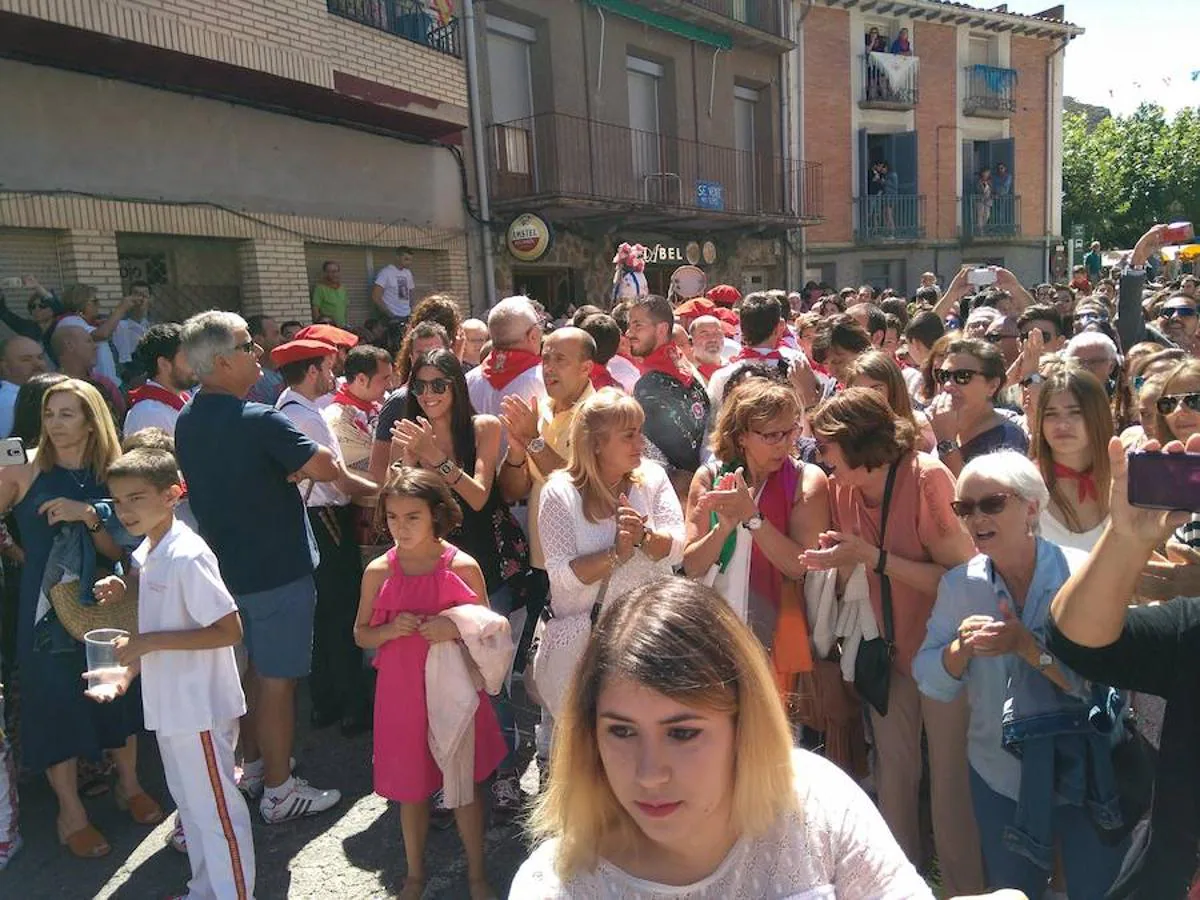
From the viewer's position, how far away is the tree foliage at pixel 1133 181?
31172 millimetres

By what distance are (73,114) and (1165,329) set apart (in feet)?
31.1

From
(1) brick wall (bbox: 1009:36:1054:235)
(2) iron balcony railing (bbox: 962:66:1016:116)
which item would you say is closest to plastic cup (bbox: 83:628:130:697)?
(2) iron balcony railing (bbox: 962:66:1016:116)

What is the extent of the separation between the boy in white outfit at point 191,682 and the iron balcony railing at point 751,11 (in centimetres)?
1603

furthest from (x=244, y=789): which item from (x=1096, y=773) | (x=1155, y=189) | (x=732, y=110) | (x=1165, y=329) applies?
(x=1155, y=189)

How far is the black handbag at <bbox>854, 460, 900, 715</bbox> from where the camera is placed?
9.21ft

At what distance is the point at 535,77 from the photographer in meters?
13.7

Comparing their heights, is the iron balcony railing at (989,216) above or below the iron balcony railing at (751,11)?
below

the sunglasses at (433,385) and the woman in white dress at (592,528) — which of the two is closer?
the woman in white dress at (592,528)

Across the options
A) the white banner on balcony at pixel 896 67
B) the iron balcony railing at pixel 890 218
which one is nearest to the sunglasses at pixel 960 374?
the iron balcony railing at pixel 890 218

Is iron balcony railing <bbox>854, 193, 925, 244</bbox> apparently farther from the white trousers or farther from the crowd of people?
the white trousers

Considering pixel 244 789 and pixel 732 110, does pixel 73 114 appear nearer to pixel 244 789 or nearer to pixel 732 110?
pixel 244 789

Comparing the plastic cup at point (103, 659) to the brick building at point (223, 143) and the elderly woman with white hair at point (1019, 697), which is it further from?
the brick building at point (223, 143)

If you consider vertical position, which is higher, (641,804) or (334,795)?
(641,804)

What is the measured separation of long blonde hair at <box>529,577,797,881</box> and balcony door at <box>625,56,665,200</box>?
1451 cm
